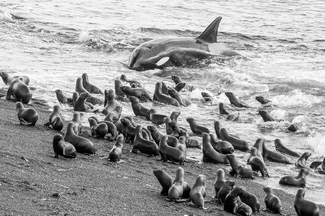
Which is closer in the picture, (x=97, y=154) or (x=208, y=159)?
(x=97, y=154)

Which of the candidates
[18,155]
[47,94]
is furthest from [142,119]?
[18,155]

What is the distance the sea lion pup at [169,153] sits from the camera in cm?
965

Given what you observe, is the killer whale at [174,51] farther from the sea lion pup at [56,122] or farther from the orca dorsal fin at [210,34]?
the sea lion pup at [56,122]

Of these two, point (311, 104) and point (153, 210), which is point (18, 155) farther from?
point (311, 104)

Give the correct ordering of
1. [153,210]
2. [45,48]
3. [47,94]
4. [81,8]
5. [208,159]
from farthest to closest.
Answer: [81,8], [45,48], [47,94], [208,159], [153,210]

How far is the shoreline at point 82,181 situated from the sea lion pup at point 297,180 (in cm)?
32

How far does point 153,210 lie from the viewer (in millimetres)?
7156

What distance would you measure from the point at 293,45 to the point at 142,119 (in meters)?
11.4

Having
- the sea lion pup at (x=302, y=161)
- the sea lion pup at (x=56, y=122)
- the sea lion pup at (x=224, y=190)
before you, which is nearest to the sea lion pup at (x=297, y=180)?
the sea lion pup at (x=302, y=161)

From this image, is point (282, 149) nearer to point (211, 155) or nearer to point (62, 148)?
point (211, 155)

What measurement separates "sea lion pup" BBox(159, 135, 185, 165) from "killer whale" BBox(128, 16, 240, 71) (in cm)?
766

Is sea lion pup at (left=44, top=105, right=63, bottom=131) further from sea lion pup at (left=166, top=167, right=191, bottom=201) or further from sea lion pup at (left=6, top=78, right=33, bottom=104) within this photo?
sea lion pup at (left=166, top=167, right=191, bottom=201)

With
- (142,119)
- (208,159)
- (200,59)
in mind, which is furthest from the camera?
(200,59)

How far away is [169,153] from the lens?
380 inches
